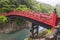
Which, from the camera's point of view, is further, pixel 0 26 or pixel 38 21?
pixel 0 26

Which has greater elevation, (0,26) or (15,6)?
(15,6)

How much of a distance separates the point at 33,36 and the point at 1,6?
71.6 ft

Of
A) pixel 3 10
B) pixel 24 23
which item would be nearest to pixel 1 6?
pixel 3 10

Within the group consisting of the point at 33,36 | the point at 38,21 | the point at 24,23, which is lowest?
the point at 24,23

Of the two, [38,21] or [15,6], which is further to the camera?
[15,6]

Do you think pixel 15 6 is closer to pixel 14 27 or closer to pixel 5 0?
pixel 5 0

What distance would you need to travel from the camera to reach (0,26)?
128ft

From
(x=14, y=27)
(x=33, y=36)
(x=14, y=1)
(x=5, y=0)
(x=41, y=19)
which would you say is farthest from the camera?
(x=14, y=1)

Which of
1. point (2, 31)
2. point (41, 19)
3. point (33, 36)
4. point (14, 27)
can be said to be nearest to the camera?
point (41, 19)

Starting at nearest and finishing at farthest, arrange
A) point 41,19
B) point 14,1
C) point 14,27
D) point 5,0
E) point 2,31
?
1. point 41,19
2. point 2,31
3. point 14,27
4. point 5,0
5. point 14,1

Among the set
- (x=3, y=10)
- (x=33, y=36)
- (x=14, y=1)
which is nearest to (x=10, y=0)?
(x=14, y=1)

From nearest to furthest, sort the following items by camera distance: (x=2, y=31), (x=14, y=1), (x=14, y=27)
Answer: (x=2, y=31)
(x=14, y=27)
(x=14, y=1)

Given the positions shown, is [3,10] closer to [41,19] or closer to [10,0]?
[10,0]

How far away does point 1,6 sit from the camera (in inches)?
1722
